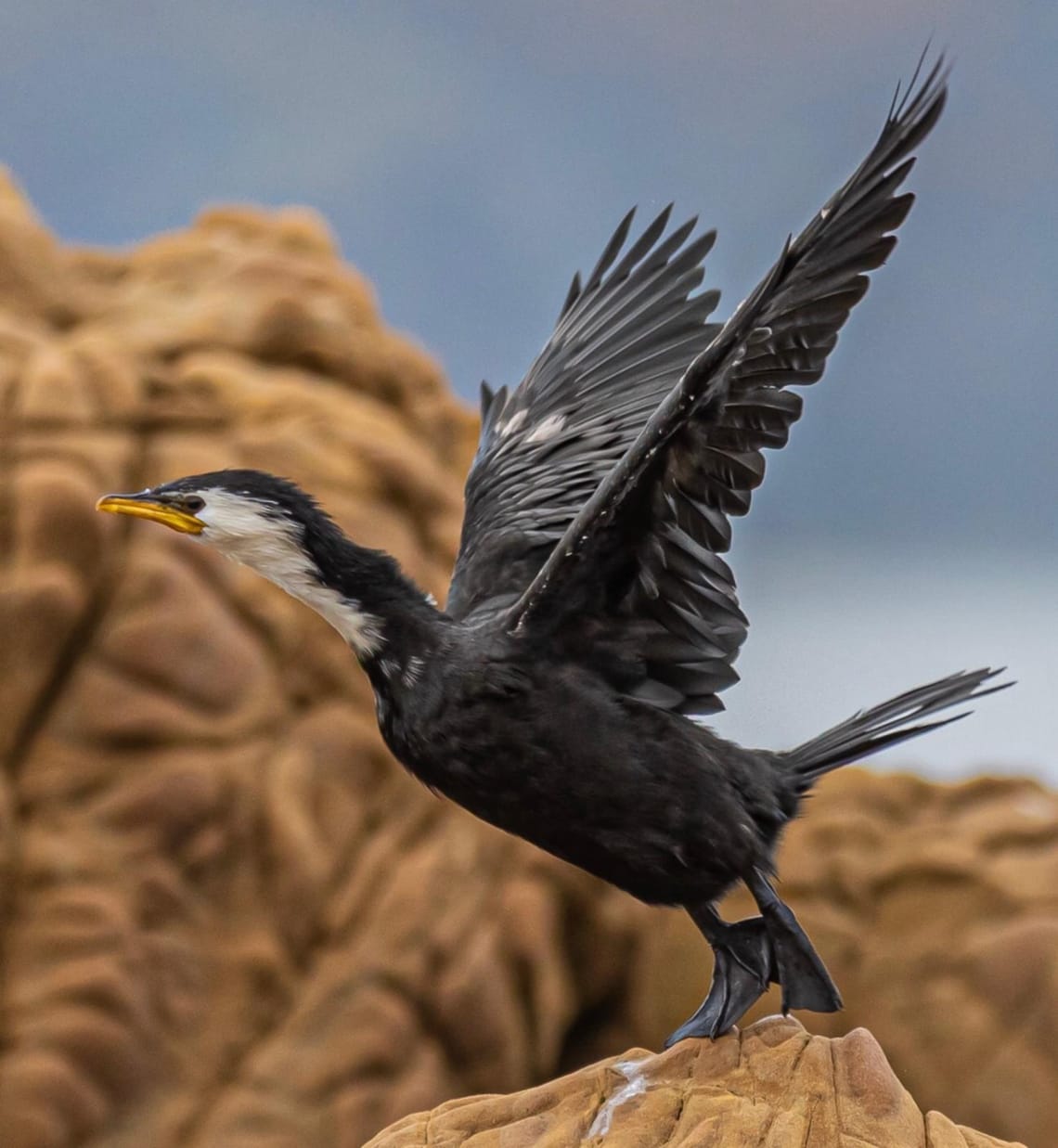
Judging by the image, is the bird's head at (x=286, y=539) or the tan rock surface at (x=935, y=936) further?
the tan rock surface at (x=935, y=936)

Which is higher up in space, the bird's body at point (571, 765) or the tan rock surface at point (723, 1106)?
the bird's body at point (571, 765)

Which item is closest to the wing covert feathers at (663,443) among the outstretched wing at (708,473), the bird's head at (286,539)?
the outstretched wing at (708,473)

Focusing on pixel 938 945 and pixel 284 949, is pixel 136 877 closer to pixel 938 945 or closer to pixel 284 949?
pixel 284 949

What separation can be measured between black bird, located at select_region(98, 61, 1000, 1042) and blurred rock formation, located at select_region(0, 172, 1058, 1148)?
235 cm

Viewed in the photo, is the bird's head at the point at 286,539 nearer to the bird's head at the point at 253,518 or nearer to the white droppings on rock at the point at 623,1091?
the bird's head at the point at 253,518

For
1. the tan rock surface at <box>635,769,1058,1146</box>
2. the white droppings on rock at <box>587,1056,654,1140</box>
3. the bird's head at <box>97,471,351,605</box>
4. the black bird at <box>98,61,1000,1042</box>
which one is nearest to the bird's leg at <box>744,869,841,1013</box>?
the black bird at <box>98,61,1000,1042</box>

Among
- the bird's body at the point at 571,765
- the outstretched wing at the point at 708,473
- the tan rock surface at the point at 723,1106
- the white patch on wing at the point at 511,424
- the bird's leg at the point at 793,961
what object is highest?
the white patch on wing at the point at 511,424

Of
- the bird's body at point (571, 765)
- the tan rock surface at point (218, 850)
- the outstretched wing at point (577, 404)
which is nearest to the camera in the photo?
the bird's body at point (571, 765)

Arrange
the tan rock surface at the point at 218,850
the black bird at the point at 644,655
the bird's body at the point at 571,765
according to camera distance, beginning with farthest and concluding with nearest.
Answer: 1. the tan rock surface at the point at 218,850
2. the bird's body at the point at 571,765
3. the black bird at the point at 644,655

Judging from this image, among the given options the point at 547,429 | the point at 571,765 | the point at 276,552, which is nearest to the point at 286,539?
the point at 276,552

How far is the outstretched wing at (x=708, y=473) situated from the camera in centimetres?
198

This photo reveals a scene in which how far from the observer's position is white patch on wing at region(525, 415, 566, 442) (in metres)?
3.06

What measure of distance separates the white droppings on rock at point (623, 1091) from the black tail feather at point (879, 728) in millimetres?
540

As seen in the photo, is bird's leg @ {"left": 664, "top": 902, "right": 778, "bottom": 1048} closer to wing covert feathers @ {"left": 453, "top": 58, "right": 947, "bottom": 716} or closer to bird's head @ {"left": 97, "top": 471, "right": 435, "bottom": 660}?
wing covert feathers @ {"left": 453, "top": 58, "right": 947, "bottom": 716}
